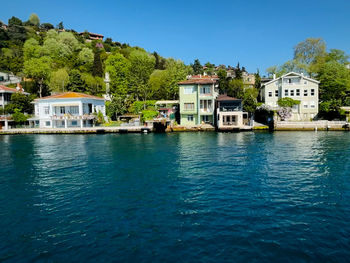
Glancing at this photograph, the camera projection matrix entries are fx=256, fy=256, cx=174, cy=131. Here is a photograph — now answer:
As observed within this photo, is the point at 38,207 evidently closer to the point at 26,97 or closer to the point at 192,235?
the point at 192,235

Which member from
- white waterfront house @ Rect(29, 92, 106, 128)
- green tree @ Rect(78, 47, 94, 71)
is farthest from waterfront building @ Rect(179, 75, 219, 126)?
green tree @ Rect(78, 47, 94, 71)

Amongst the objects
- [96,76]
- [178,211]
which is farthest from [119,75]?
[178,211]

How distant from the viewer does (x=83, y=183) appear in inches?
757

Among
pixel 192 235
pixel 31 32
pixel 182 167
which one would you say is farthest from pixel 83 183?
pixel 31 32

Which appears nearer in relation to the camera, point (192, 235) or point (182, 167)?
point (192, 235)

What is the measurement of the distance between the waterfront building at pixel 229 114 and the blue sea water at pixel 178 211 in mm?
28246

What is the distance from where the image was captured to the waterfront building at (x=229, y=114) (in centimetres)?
5428

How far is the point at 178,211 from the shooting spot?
13.7 metres

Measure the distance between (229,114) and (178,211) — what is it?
43.4m

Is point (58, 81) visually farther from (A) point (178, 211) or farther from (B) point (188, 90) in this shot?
(A) point (178, 211)

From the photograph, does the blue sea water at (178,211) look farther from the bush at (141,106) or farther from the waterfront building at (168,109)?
the bush at (141,106)

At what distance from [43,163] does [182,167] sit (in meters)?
14.7

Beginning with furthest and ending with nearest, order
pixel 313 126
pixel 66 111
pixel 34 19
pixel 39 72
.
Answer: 1. pixel 34 19
2. pixel 39 72
3. pixel 66 111
4. pixel 313 126

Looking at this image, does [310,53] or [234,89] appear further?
[310,53]
